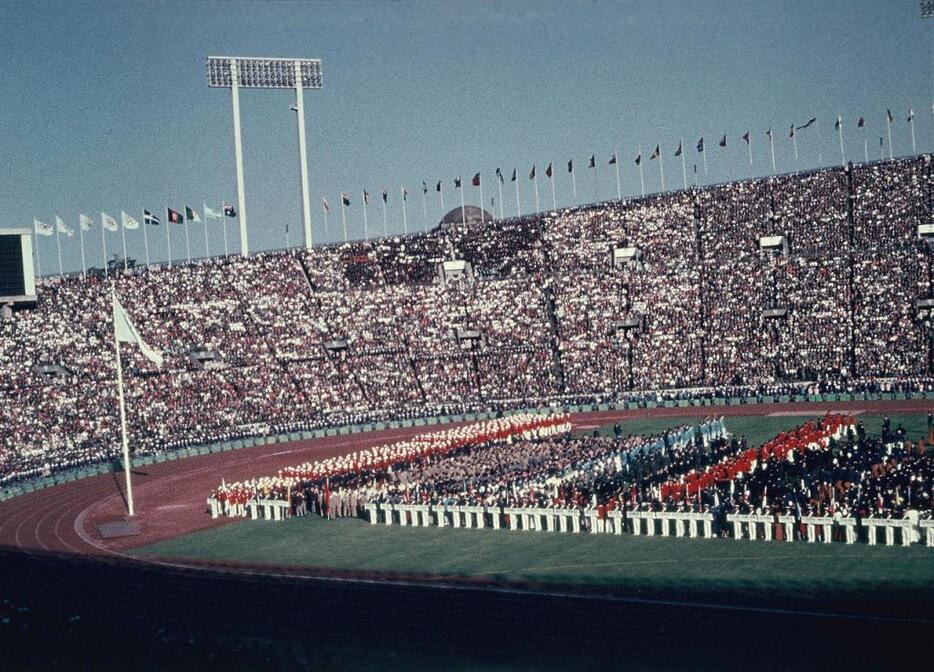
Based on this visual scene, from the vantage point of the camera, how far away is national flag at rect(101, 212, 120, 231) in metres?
56.8

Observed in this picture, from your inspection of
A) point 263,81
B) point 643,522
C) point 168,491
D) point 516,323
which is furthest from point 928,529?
point 263,81

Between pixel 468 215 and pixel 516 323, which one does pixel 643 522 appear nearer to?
pixel 516 323

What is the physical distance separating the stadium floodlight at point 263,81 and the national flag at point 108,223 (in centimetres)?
1287

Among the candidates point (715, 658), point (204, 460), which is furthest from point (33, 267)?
point (715, 658)

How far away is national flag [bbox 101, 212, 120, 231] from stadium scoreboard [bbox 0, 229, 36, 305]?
3.61 m

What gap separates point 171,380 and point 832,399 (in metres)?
32.0

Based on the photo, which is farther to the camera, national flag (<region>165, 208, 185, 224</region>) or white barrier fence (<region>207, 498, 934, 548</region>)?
national flag (<region>165, 208, 185, 224</region>)

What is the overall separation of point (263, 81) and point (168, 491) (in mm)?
38596

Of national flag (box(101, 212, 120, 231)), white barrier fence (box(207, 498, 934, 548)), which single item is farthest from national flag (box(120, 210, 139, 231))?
white barrier fence (box(207, 498, 934, 548))

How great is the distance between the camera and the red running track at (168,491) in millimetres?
31844

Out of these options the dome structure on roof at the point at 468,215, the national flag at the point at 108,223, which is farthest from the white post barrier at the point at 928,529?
the dome structure on roof at the point at 468,215

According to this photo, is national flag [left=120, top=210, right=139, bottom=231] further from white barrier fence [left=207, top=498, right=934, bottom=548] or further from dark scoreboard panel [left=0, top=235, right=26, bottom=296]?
white barrier fence [left=207, top=498, right=934, bottom=548]

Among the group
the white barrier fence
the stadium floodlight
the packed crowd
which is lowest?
the white barrier fence

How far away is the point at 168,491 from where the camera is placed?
40.0 m
